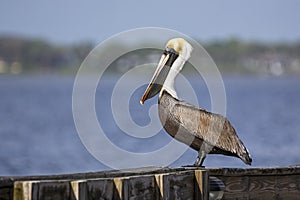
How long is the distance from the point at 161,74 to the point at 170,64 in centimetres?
13

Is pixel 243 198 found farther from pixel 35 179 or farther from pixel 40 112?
pixel 40 112

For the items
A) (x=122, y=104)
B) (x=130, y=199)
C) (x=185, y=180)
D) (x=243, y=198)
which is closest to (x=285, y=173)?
(x=243, y=198)

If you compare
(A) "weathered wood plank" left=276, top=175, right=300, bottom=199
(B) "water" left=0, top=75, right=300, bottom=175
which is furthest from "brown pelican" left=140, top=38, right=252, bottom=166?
(B) "water" left=0, top=75, right=300, bottom=175

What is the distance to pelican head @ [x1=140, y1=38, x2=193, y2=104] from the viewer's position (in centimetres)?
871

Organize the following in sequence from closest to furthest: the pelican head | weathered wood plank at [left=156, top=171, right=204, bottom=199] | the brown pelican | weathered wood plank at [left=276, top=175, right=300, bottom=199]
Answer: weathered wood plank at [left=156, top=171, right=204, bottom=199] → weathered wood plank at [left=276, top=175, right=300, bottom=199] → the brown pelican → the pelican head

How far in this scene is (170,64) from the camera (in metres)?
8.81

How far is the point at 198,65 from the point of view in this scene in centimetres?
909

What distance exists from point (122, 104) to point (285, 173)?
4.47m

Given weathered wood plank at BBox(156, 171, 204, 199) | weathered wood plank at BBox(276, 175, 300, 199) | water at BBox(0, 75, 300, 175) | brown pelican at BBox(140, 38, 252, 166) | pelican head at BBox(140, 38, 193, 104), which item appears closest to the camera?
weathered wood plank at BBox(156, 171, 204, 199)

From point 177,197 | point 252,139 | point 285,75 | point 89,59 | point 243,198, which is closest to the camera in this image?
point 177,197

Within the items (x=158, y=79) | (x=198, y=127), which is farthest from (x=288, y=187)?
(x=158, y=79)

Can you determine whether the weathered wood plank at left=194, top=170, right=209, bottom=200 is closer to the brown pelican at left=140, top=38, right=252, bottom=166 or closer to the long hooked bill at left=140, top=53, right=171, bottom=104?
the brown pelican at left=140, top=38, right=252, bottom=166

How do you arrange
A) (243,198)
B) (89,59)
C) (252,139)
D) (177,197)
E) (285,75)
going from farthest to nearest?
(285,75)
(252,139)
(89,59)
(243,198)
(177,197)

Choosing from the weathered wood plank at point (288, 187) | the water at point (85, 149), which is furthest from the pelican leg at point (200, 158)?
the water at point (85, 149)
